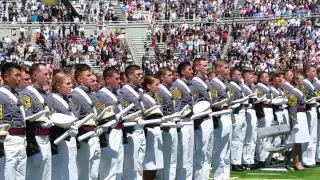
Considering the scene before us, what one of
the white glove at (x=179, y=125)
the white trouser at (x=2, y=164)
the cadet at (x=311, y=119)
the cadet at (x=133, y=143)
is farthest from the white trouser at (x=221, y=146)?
the white trouser at (x=2, y=164)

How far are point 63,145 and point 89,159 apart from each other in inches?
28.3

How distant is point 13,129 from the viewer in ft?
38.8

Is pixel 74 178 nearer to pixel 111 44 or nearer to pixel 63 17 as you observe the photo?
pixel 111 44

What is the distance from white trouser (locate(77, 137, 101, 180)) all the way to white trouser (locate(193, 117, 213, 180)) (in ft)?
8.66

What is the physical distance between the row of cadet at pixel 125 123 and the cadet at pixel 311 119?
33 centimetres

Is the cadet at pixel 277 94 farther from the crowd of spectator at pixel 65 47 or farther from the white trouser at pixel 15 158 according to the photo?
the crowd of spectator at pixel 65 47

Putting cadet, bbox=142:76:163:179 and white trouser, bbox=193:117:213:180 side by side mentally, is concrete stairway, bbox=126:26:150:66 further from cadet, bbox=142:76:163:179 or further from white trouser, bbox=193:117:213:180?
cadet, bbox=142:76:163:179

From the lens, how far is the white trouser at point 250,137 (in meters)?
19.4

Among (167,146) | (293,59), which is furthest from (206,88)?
(293,59)

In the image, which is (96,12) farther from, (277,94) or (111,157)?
(111,157)

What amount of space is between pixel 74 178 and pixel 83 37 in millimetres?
31280

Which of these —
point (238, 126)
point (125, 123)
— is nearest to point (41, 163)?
point (125, 123)

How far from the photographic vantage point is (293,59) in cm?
4175

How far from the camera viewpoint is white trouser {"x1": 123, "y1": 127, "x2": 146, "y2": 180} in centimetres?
1425
